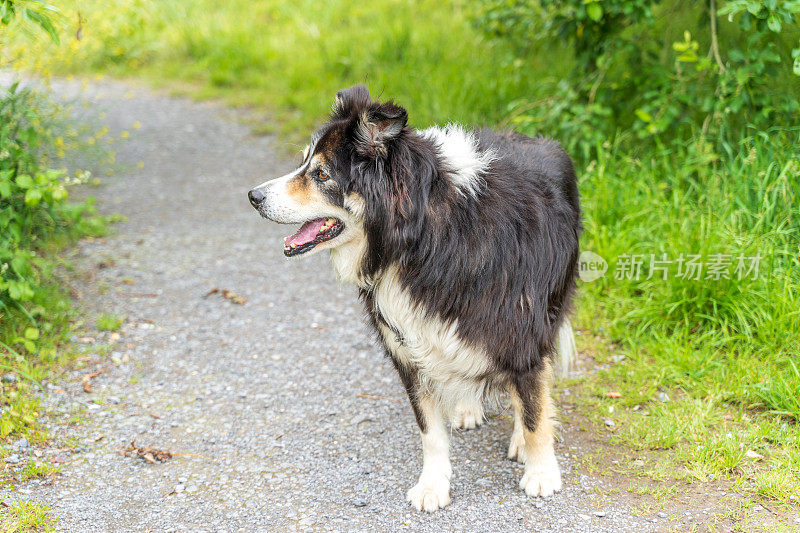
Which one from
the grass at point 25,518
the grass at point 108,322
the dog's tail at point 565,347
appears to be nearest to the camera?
the grass at point 25,518

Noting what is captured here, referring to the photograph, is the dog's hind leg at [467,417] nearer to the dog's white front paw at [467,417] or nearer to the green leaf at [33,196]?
the dog's white front paw at [467,417]

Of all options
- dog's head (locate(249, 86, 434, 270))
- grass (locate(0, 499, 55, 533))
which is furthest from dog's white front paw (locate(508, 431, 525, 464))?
grass (locate(0, 499, 55, 533))

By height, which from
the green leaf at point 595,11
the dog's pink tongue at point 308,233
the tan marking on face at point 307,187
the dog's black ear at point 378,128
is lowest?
the dog's pink tongue at point 308,233

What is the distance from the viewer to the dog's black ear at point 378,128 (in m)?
2.47

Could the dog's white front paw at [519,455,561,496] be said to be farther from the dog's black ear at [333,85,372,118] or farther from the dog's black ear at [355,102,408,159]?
the dog's black ear at [333,85,372,118]

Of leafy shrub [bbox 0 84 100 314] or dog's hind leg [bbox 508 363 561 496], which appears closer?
dog's hind leg [bbox 508 363 561 496]

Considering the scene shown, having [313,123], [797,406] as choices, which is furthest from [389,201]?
[313,123]

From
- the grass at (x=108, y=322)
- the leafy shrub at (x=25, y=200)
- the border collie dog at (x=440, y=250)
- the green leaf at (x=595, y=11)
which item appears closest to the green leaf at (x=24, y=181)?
the leafy shrub at (x=25, y=200)

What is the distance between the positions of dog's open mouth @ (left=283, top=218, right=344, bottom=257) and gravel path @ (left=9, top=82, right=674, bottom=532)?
1071 mm

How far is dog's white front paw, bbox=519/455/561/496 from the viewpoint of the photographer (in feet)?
9.89

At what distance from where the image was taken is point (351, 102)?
103 inches

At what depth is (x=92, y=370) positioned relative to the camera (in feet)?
12.7

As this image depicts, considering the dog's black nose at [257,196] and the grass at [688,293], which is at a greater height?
the dog's black nose at [257,196]

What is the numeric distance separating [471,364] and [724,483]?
1.20m
